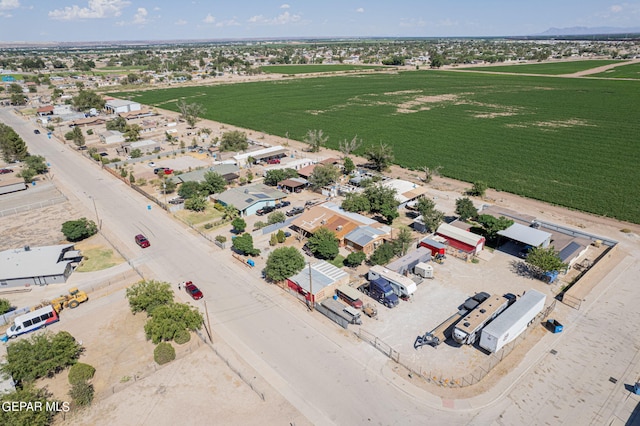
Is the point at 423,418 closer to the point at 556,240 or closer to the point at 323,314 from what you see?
the point at 323,314

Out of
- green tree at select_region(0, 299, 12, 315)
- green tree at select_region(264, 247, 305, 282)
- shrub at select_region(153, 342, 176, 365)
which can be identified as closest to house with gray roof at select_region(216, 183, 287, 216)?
green tree at select_region(264, 247, 305, 282)

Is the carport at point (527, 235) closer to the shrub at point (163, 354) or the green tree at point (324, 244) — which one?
the green tree at point (324, 244)

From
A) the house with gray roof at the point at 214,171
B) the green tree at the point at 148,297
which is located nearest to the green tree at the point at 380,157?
the house with gray roof at the point at 214,171

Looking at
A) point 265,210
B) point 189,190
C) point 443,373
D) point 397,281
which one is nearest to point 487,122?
point 265,210

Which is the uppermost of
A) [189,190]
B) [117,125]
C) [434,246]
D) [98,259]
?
[117,125]

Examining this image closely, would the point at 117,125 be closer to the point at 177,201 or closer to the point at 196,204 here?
→ the point at 177,201

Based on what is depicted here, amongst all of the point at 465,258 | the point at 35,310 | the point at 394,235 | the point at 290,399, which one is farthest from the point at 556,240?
the point at 35,310
